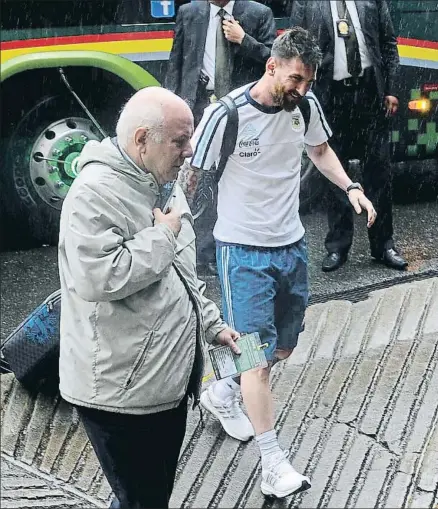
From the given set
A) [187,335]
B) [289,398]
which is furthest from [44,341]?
[187,335]

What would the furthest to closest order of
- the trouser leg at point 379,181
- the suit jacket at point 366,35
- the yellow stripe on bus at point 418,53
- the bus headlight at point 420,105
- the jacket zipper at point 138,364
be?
the bus headlight at point 420,105 → the yellow stripe on bus at point 418,53 → the trouser leg at point 379,181 → the suit jacket at point 366,35 → the jacket zipper at point 138,364

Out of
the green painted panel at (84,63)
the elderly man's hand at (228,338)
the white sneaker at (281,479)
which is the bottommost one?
→ the white sneaker at (281,479)

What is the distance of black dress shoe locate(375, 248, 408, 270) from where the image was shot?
5770mm

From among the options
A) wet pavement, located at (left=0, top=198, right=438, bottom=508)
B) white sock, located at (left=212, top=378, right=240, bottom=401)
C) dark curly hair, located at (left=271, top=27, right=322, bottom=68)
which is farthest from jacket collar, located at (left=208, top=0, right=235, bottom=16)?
white sock, located at (left=212, top=378, right=240, bottom=401)

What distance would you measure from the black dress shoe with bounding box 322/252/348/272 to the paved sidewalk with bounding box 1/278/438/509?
0.90 m

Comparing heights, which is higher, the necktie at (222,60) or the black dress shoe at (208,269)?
the necktie at (222,60)

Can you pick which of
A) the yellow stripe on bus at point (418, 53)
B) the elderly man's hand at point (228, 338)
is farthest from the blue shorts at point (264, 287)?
the yellow stripe on bus at point (418, 53)

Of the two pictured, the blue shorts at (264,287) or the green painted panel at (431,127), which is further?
the green painted panel at (431,127)

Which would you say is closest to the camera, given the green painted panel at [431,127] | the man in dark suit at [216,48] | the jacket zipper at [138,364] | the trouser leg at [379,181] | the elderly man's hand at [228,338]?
the jacket zipper at [138,364]

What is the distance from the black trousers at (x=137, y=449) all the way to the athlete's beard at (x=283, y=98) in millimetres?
1235

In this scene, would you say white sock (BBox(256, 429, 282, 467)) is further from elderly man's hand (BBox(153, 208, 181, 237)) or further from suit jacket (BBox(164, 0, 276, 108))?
suit jacket (BBox(164, 0, 276, 108))

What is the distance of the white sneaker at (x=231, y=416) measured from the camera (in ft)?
13.2

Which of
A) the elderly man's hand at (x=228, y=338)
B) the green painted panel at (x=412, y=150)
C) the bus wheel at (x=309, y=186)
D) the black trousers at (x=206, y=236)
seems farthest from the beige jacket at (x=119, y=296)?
the green painted panel at (x=412, y=150)

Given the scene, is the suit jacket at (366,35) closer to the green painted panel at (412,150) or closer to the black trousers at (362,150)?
the black trousers at (362,150)
